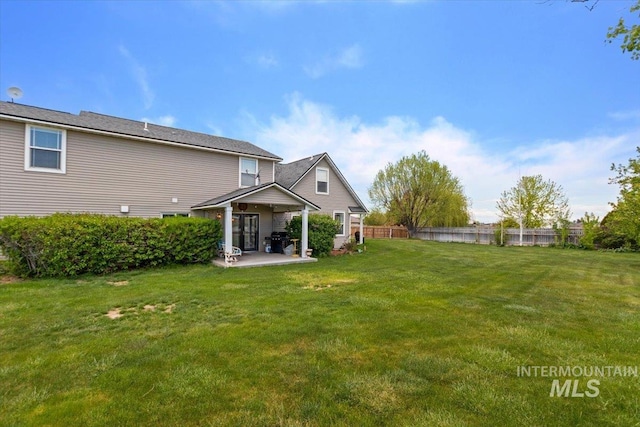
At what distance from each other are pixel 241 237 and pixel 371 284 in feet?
27.5

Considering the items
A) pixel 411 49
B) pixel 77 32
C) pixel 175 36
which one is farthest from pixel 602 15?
pixel 77 32

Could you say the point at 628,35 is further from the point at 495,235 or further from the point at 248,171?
the point at 495,235

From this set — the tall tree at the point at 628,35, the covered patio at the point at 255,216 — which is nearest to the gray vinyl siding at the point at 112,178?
the covered patio at the point at 255,216

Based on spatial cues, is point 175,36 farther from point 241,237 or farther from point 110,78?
point 241,237

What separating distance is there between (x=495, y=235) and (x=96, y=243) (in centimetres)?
2627

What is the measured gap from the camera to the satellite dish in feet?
35.4

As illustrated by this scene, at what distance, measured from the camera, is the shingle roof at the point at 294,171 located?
54.3ft

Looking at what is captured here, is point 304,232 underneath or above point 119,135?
underneath

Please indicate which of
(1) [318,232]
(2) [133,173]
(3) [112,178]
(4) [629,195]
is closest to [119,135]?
(2) [133,173]

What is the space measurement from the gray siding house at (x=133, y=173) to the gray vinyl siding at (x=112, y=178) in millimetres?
28

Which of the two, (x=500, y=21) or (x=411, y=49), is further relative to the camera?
(x=411, y=49)

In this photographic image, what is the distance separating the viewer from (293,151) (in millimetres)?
26109

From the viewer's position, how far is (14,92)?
428 inches

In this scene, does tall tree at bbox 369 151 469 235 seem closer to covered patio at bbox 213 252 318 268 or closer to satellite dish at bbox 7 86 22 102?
covered patio at bbox 213 252 318 268
